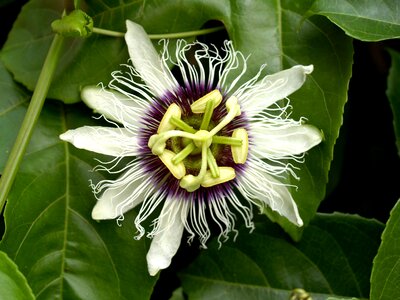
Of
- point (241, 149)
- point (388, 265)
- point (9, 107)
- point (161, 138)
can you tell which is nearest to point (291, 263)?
point (388, 265)

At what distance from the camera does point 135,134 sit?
1385 millimetres

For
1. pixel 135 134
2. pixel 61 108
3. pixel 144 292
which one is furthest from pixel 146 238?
pixel 61 108

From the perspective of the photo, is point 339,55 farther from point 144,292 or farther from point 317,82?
point 144,292

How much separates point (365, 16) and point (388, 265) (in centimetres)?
46

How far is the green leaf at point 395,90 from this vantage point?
159cm

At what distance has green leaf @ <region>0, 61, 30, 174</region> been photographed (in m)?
1.43

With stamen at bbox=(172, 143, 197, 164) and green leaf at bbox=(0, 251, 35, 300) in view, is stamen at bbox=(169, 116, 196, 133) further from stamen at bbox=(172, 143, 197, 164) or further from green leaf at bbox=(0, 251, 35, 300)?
green leaf at bbox=(0, 251, 35, 300)

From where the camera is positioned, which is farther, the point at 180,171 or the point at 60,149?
the point at 60,149

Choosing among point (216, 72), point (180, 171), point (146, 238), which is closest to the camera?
point (180, 171)

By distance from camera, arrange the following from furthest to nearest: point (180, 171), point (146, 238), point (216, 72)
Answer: point (216, 72) → point (146, 238) → point (180, 171)

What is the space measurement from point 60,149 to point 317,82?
51 centimetres

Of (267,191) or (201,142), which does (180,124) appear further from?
(267,191)

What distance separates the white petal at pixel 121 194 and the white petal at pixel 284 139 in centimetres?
22

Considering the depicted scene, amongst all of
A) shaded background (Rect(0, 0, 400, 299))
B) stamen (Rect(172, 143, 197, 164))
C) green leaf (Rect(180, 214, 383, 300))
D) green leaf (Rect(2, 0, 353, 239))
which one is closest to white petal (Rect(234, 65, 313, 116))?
green leaf (Rect(2, 0, 353, 239))
